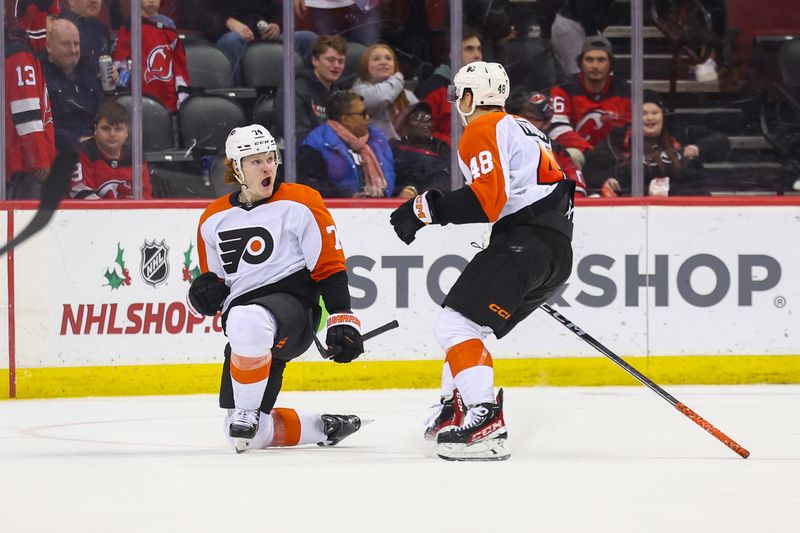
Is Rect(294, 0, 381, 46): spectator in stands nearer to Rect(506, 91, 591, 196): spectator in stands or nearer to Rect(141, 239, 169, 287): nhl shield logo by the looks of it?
Rect(506, 91, 591, 196): spectator in stands

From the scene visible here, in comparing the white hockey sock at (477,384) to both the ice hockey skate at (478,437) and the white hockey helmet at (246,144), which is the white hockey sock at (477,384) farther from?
the white hockey helmet at (246,144)

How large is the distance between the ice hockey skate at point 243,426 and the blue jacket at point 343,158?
8.38 ft

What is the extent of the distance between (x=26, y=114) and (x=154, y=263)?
1.04m

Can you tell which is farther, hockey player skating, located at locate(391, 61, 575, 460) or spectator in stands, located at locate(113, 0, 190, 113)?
spectator in stands, located at locate(113, 0, 190, 113)

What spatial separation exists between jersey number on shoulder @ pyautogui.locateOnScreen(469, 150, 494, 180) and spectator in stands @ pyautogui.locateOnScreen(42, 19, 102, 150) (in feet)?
9.59

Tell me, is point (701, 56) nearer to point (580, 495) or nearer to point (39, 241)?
point (39, 241)

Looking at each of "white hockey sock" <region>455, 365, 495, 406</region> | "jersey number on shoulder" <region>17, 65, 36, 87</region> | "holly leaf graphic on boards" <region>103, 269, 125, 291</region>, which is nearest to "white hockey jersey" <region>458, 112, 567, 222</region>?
"white hockey sock" <region>455, 365, 495, 406</region>

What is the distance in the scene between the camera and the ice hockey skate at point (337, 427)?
13.1ft

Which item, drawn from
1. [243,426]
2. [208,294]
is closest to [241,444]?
[243,426]

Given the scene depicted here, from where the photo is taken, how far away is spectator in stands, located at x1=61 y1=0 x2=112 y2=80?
6.15 meters

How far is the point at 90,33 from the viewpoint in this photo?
20.2 feet

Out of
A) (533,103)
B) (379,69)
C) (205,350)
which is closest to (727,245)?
(533,103)

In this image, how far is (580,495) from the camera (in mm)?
2971

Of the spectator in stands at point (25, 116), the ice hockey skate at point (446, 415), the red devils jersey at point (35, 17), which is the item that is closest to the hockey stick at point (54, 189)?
the ice hockey skate at point (446, 415)
